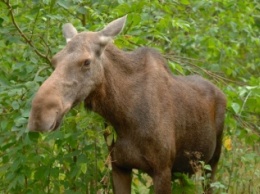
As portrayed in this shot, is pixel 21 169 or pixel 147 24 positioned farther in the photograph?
pixel 147 24

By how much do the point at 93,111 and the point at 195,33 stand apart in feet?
13.6

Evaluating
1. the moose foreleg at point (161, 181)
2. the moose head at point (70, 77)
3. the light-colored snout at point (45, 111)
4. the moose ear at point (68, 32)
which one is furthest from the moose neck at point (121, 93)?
the light-colored snout at point (45, 111)

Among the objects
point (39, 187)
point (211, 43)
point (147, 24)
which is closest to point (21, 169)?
point (39, 187)

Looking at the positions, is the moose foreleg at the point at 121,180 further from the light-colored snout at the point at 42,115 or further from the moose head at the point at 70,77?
the light-colored snout at the point at 42,115

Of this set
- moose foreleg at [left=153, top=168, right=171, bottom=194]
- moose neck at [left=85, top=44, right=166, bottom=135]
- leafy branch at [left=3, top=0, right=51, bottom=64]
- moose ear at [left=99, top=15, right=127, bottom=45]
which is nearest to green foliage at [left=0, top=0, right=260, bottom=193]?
leafy branch at [left=3, top=0, right=51, bottom=64]

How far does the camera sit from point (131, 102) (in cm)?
744

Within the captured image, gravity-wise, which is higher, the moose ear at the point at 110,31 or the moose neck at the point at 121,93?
the moose ear at the point at 110,31

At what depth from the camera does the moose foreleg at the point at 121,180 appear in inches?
311

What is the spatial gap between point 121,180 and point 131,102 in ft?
3.12

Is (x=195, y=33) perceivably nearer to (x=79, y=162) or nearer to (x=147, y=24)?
(x=147, y=24)

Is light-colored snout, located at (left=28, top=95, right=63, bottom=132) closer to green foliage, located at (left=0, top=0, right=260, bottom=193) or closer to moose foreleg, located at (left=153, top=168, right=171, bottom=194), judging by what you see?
green foliage, located at (left=0, top=0, right=260, bottom=193)

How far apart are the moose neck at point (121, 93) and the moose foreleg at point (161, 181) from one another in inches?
21.9

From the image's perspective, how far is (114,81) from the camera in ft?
24.0

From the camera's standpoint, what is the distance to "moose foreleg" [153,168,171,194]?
7559mm
